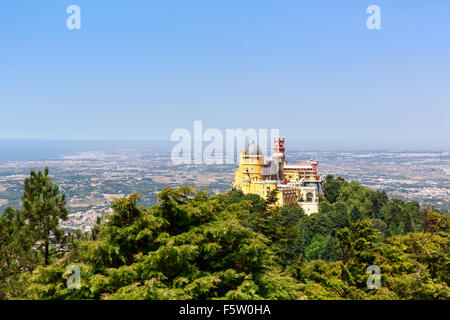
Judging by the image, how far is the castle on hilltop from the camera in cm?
4606

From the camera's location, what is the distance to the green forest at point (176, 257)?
7.93 metres

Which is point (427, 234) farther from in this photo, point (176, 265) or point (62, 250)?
point (62, 250)

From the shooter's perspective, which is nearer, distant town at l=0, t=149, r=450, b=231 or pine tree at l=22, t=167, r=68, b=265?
pine tree at l=22, t=167, r=68, b=265

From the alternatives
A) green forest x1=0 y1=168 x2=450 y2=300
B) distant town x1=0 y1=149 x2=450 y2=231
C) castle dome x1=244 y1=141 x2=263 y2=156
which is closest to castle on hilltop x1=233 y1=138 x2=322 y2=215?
castle dome x1=244 y1=141 x2=263 y2=156

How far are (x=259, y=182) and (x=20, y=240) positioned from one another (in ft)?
124

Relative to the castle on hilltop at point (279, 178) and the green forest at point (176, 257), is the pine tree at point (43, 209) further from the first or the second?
the castle on hilltop at point (279, 178)

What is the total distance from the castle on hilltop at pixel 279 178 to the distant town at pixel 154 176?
6787 millimetres

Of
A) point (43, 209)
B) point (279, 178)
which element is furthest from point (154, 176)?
point (43, 209)

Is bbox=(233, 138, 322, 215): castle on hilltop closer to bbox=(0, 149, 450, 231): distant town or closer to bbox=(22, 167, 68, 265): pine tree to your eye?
bbox=(0, 149, 450, 231): distant town

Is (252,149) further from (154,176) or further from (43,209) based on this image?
(43,209)

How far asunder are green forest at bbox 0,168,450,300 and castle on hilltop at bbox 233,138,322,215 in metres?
29.3

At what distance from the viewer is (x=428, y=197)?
93.4m

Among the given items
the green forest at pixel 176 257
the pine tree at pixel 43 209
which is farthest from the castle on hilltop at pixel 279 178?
the pine tree at pixel 43 209
